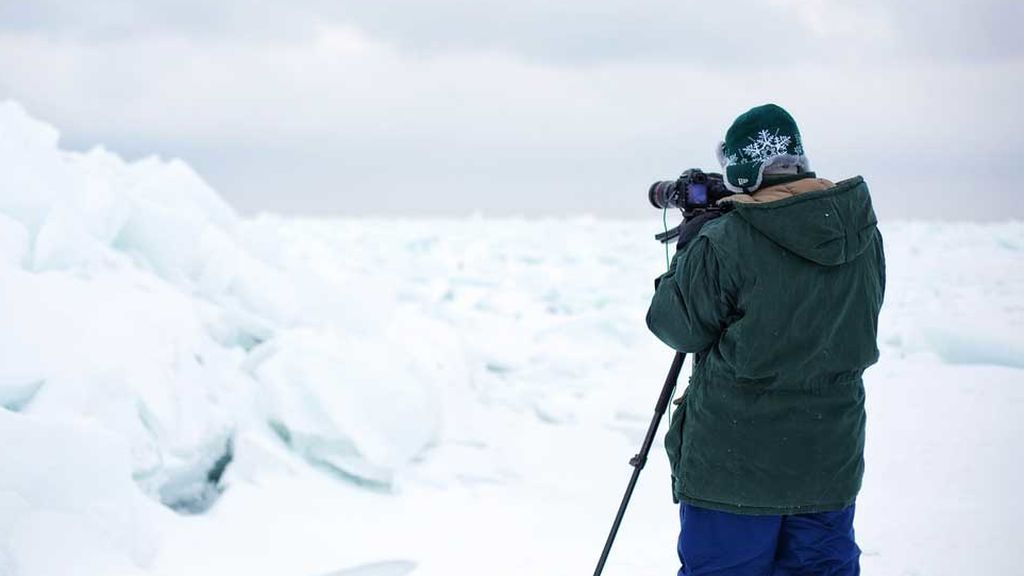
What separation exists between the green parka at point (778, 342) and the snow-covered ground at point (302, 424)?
1445 mm

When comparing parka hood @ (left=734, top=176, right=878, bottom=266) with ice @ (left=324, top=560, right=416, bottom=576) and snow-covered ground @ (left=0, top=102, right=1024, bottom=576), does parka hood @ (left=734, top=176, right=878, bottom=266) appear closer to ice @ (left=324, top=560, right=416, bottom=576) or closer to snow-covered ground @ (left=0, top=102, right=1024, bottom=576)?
snow-covered ground @ (left=0, top=102, right=1024, bottom=576)

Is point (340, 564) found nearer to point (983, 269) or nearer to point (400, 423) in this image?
point (400, 423)

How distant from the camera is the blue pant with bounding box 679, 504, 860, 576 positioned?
1.72 m

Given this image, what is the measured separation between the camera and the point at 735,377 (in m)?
1.69

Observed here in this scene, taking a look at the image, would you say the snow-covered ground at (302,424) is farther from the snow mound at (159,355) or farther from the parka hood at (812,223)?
the parka hood at (812,223)

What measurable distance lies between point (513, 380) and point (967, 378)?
135 inches

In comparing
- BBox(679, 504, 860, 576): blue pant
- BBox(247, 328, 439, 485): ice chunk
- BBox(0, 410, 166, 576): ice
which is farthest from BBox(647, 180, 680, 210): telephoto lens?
BBox(247, 328, 439, 485): ice chunk

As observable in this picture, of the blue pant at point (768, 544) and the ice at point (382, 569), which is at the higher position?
the blue pant at point (768, 544)

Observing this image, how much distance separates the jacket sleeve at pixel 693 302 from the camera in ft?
5.46

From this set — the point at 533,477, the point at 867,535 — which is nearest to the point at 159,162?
the point at 533,477

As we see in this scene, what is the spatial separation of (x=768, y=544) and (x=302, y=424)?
2.89 metres

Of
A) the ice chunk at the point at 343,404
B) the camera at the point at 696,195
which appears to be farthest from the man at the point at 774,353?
the ice chunk at the point at 343,404

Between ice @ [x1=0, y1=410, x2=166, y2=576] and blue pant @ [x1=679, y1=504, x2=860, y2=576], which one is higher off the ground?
blue pant @ [x1=679, y1=504, x2=860, y2=576]

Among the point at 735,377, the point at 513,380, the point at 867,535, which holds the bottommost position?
the point at 513,380
